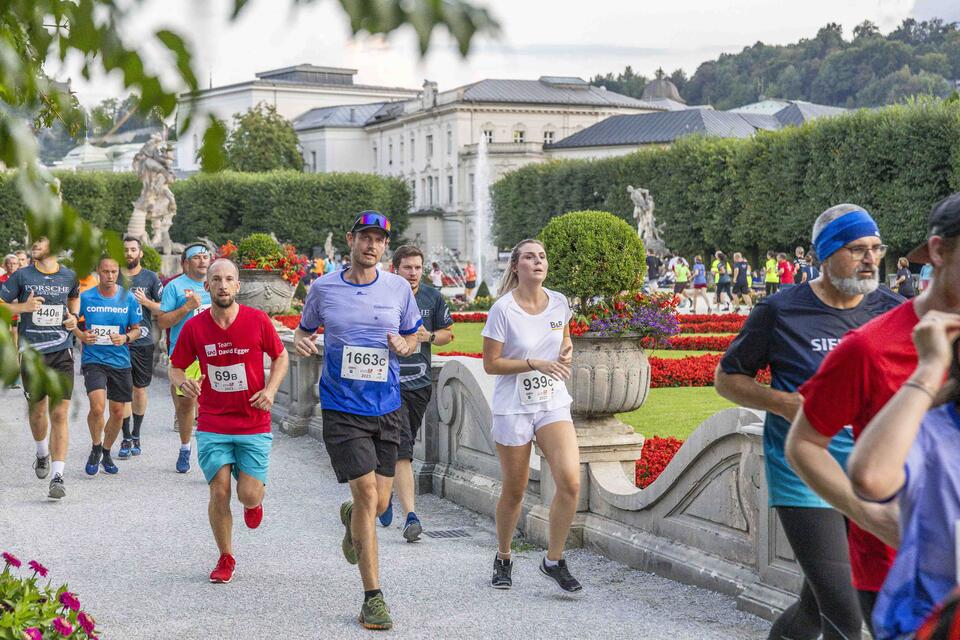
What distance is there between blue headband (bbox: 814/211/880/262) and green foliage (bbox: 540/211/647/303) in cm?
465

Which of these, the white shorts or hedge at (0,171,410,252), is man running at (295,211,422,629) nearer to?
the white shorts

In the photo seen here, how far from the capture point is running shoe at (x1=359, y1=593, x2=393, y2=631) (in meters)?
5.63

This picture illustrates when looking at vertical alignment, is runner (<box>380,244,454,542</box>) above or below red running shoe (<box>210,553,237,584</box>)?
above

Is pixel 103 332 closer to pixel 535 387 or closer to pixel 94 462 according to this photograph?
pixel 94 462

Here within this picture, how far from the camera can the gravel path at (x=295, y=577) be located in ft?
18.7

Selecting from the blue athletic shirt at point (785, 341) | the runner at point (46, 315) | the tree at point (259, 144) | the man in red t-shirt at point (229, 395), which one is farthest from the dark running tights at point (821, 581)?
the tree at point (259, 144)

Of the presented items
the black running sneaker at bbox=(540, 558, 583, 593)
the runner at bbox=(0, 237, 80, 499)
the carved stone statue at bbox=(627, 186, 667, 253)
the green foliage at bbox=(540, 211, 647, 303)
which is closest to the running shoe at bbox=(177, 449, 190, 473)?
the runner at bbox=(0, 237, 80, 499)

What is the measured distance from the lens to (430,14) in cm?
154

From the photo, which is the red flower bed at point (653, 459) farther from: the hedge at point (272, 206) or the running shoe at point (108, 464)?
the hedge at point (272, 206)

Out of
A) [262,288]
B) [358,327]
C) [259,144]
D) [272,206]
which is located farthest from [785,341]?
[259,144]

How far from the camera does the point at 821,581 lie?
3.72 metres

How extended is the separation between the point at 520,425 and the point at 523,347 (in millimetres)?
390

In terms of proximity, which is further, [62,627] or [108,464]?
[108,464]

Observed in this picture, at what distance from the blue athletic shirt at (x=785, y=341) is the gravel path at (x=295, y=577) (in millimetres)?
1710
